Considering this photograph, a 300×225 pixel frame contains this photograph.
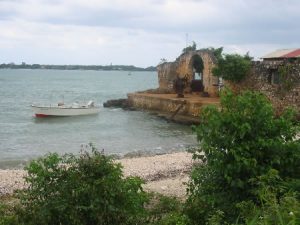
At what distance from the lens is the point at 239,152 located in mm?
7820

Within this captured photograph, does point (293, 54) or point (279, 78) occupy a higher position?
point (293, 54)

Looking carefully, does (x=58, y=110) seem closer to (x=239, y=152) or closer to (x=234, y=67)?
(x=234, y=67)

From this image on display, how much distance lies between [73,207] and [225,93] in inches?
126

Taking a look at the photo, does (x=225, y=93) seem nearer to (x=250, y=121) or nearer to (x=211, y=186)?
(x=250, y=121)

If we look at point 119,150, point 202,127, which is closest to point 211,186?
point 202,127

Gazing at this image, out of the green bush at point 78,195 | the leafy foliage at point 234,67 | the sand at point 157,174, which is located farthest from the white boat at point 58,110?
the green bush at point 78,195

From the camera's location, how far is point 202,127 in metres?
8.22

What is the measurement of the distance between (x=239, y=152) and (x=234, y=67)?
75.8 feet

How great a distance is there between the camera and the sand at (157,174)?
13195 millimetres

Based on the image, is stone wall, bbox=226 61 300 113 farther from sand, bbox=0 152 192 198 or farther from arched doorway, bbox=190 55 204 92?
sand, bbox=0 152 192 198

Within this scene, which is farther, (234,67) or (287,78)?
(234,67)

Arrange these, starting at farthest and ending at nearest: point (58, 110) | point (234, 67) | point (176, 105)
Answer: point (58, 110)
point (176, 105)
point (234, 67)

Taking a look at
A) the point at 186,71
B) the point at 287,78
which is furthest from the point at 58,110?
the point at 287,78

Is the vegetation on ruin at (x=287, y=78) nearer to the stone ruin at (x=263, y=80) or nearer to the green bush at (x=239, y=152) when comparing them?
the stone ruin at (x=263, y=80)
